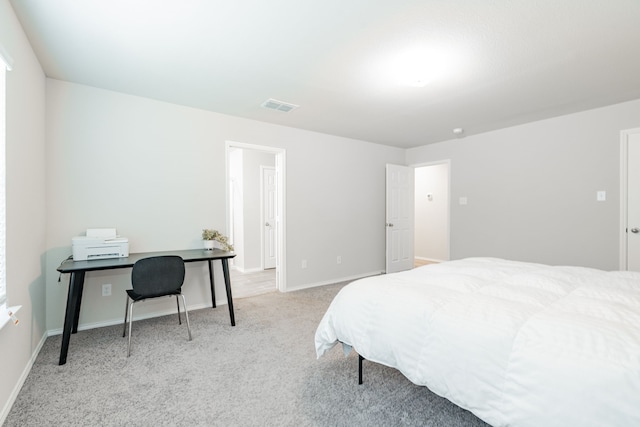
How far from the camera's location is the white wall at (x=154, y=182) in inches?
110

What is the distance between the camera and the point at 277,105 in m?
3.34

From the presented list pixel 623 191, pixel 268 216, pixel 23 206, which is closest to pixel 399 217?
pixel 268 216

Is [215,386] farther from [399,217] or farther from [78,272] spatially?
[399,217]

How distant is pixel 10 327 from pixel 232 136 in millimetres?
2615

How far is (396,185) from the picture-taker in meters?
5.36

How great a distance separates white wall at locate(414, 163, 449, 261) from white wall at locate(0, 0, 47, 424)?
6.04 metres

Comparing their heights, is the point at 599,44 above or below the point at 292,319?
above

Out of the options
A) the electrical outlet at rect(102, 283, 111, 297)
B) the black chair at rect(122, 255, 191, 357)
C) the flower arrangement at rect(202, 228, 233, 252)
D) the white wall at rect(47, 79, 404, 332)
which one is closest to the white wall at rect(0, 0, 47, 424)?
the white wall at rect(47, 79, 404, 332)

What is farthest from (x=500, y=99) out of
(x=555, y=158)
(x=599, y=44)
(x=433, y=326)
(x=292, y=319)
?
(x=292, y=319)

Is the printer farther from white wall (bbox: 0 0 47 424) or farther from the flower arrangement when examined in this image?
the flower arrangement

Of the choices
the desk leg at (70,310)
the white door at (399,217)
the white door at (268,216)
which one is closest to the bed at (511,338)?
the desk leg at (70,310)

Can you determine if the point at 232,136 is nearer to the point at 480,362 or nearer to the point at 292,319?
the point at 292,319

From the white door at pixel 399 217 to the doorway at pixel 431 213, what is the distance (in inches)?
40.7

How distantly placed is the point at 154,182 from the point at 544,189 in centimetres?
466
